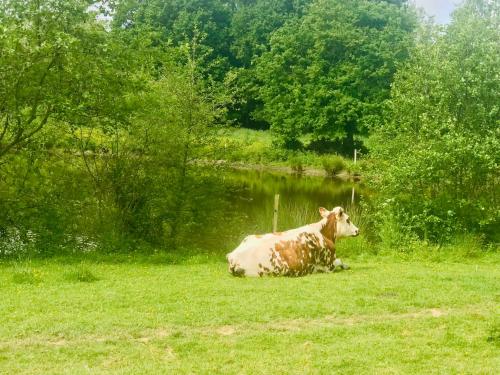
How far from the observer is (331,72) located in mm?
53562

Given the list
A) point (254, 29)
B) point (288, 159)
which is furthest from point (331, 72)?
point (254, 29)

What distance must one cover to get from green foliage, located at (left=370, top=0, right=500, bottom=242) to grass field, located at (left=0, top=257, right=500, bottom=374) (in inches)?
224

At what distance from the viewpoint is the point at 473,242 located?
55.6 ft

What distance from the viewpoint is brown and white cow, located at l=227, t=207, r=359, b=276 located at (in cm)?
1254

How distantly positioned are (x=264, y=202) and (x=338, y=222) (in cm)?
1384

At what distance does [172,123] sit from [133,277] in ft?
20.1

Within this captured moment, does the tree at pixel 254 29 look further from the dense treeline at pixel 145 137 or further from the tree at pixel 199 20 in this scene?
the dense treeline at pixel 145 137

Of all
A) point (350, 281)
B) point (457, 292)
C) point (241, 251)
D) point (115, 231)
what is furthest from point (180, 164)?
point (457, 292)

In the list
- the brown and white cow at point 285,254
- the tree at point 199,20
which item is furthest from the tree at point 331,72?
the brown and white cow at point 285,254

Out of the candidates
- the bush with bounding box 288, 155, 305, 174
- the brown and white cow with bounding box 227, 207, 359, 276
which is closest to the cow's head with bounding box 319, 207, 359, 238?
the brown and white cow with bounding box 227, 207, 359, 276

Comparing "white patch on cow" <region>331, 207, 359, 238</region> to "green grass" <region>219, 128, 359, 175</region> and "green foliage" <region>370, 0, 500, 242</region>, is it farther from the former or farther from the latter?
"green grass" <region>219, 128, 359, 175</region>

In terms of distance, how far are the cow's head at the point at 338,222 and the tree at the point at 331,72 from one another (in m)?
35.4

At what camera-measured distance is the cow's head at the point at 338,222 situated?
14.2m

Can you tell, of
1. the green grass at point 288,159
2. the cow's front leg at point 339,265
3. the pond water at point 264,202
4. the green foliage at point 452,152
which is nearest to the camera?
the cow's front leg at point 339,265
